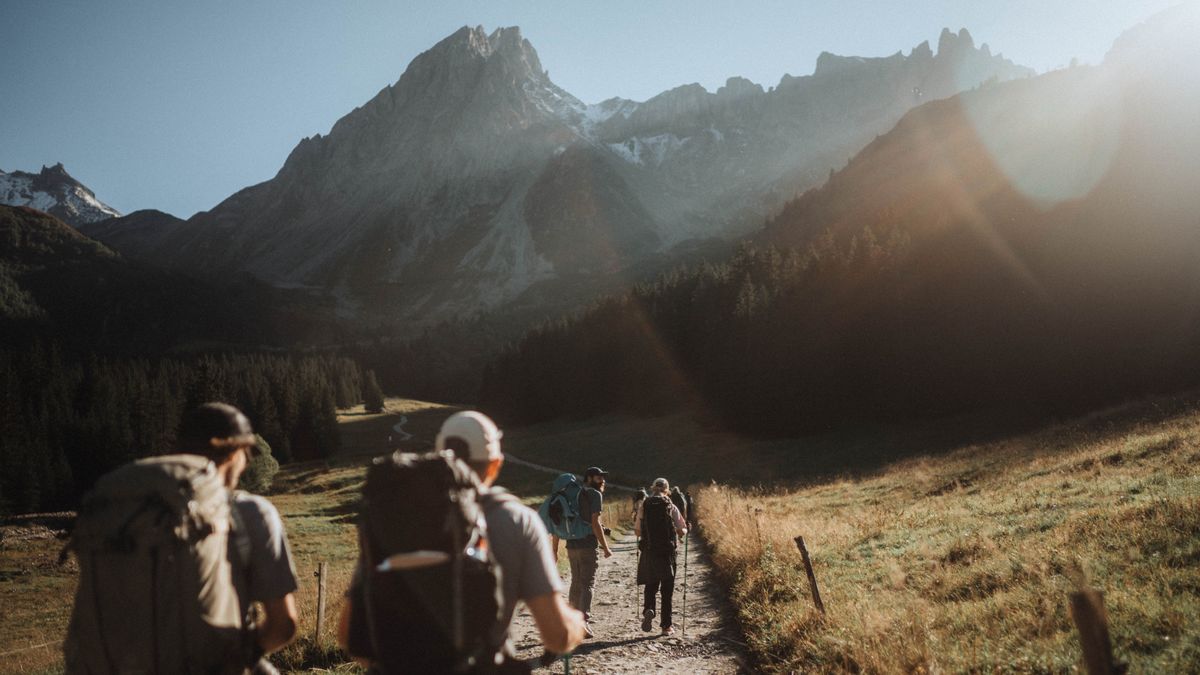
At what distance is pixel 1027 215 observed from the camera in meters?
54.5

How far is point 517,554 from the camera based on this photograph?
3.26 meters

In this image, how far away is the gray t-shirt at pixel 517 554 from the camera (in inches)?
127

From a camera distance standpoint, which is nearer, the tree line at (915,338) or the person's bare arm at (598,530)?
the person's bare arm at (598,530)

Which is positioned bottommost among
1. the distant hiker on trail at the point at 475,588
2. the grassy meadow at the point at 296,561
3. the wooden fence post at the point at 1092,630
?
the grassy meadow at the point at 296,561

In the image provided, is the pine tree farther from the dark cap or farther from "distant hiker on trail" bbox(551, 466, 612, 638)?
the dark cap

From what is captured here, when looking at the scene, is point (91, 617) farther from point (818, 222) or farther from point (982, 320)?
point (818, 222)

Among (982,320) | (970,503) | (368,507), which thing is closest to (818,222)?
(982,320)

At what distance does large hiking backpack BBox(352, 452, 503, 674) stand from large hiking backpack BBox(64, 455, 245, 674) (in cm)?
99

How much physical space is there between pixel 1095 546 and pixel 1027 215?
5700 centimetres

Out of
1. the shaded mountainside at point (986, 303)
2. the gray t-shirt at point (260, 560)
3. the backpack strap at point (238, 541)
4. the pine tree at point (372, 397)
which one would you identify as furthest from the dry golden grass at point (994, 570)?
the pine tree at point (372, 397)

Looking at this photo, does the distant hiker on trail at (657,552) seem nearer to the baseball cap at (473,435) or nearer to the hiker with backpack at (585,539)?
the hiker with backpack at (585,539)

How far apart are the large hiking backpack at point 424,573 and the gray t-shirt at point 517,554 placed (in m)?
0.20

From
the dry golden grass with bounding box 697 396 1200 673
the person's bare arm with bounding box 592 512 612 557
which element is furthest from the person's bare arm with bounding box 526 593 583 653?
the person's bare arm with bounding box 592 512 612 557

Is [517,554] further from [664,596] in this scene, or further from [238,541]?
[664,596]
